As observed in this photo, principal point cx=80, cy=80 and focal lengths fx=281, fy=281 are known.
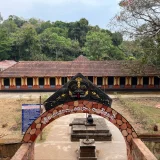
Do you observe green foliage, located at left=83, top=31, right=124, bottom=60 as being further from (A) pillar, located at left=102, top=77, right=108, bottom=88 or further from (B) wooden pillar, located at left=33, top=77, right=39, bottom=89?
(B) wooden pillar, located at left=33, top=77, right=39, bottom=89

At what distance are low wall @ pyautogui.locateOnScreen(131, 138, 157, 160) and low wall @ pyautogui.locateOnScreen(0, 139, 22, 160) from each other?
371cm

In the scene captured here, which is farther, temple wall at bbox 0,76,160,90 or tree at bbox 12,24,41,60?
tree at bbox 12,24,41,60

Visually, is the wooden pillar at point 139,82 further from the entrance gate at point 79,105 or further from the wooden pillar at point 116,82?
the entrance gate at point 79,105

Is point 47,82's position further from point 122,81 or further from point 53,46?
point 53,46

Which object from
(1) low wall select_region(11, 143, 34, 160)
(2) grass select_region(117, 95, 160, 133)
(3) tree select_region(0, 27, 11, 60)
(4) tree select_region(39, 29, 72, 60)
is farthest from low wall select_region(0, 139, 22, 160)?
(4) tree select_region(39, 29, 72, 60)

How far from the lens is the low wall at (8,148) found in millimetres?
9117

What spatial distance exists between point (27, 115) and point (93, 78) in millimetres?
18281

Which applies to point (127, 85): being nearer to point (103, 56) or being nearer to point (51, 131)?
point (103, 56)

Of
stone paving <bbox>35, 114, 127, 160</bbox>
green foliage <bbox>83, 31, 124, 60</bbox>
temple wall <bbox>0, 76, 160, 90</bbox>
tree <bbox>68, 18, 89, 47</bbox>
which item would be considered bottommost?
stone paving <bbox>35, 114, 127, 160</bbox>

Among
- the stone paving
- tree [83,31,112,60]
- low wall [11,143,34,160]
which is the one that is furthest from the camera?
tree [83,31,112,60]

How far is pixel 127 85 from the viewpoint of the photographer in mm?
30719

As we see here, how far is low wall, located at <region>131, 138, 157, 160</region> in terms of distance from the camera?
281 inches

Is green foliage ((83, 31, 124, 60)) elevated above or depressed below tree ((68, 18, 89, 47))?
below

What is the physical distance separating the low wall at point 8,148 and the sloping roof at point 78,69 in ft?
67.2
